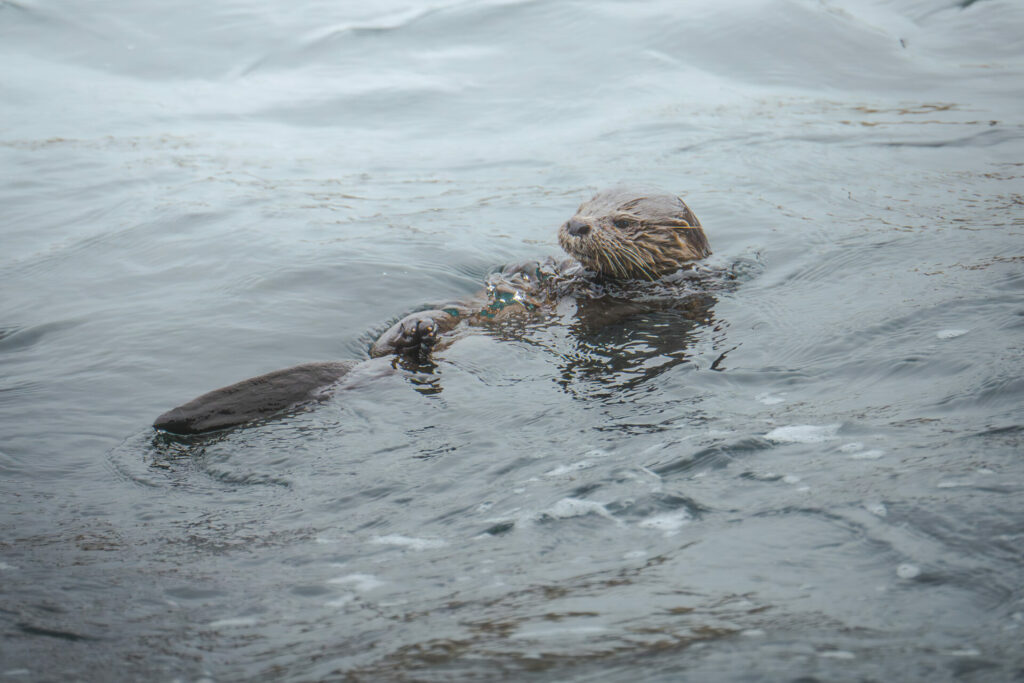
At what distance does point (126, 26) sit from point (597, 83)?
660cm

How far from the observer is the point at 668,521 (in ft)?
8.32

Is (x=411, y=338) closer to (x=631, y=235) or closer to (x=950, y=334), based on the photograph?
(x=631, y=235)

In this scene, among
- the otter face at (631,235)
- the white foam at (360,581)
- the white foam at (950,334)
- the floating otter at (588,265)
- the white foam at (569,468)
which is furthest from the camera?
the otter face at (631,235)

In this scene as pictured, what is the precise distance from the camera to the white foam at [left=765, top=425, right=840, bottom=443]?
298 cm

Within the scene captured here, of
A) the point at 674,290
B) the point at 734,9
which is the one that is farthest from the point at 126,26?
the point at 674,290

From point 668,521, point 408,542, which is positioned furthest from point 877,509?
point 408,542

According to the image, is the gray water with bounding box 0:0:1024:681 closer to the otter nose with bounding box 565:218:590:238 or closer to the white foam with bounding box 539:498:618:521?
the white foam with bounding box 539:498:618:521

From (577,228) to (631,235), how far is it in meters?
0.44

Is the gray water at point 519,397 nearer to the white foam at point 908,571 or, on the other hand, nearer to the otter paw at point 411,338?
the white foam at point 908,571

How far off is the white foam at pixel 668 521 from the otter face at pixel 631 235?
7.99ft

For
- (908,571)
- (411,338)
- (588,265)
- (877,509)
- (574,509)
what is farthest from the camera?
(588,265)

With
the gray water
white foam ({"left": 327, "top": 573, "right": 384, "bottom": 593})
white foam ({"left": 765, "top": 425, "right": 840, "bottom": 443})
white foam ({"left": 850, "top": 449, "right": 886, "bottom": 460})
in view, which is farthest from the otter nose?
white foam ({"left": 327, "top": 573, "right": 384, "bottom": 593})

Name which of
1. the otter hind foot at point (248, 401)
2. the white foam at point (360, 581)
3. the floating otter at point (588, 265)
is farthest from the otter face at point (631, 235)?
the white foam at point (360, 581)

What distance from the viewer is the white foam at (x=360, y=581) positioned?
7.70 feet
